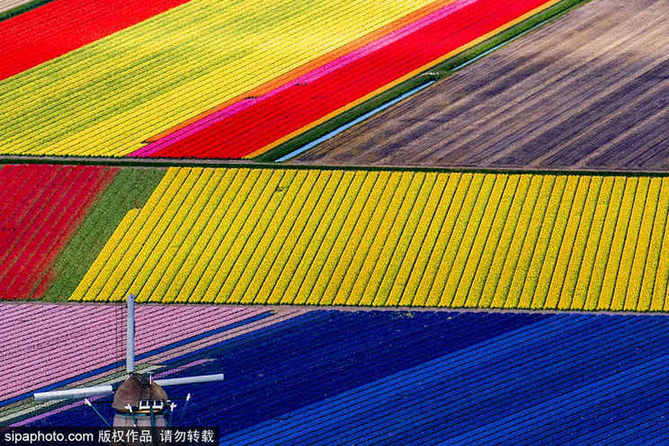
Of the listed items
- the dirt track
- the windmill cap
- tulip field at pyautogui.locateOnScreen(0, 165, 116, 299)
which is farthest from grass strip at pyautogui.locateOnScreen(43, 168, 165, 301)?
the windmill cap

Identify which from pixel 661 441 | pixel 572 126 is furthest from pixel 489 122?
pixel 661 441

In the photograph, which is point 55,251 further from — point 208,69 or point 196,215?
point 208,69

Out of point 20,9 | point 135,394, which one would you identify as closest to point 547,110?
point 20,9

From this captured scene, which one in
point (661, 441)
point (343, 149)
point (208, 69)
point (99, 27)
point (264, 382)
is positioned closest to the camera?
point (661, 441)

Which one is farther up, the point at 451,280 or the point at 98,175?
the point at 98,175

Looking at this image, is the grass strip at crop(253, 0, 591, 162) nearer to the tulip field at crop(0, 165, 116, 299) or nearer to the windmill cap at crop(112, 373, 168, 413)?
the tulip field at crop(0, 165, 116, 299)

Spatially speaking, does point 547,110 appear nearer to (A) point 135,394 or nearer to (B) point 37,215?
(B) point 37,215
